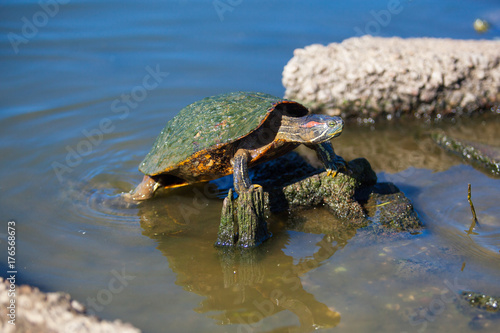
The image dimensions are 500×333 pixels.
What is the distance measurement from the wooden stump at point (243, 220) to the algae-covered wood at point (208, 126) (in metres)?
0.60

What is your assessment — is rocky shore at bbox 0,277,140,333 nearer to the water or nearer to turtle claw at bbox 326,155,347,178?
the water

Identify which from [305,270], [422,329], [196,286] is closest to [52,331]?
[196,286]

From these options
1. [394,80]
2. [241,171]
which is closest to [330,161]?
[241,171]

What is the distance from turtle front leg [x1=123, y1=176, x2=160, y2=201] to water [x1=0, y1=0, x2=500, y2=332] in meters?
0.14

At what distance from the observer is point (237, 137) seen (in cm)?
439

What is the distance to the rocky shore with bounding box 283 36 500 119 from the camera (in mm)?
6633

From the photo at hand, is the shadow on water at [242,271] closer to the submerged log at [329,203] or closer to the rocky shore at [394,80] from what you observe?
the submerged log at [329,203]

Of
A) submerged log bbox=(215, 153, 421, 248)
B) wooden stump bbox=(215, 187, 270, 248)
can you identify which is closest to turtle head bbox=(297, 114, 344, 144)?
submerged log bbox=(215, 153, 421, 248)

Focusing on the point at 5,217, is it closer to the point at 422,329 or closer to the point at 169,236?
the point at 169,236

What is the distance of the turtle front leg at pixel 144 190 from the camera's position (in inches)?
201

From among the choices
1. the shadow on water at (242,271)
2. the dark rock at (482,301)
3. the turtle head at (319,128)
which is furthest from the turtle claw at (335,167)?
the dark rock at (482,301)

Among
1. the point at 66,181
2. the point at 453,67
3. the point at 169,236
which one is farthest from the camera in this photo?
the point at 453,67

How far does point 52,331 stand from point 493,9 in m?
11.4

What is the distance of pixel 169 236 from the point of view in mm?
4609
